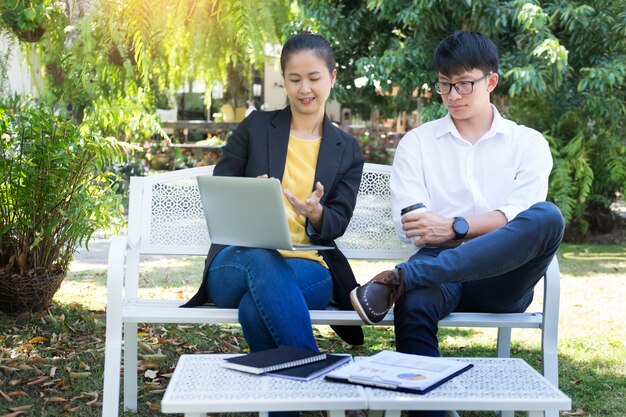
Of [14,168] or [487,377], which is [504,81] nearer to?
[14,168]

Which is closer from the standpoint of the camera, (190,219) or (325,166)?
(325,166)

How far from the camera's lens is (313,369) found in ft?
7.53

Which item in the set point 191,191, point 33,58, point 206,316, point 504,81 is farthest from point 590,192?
point 206,316

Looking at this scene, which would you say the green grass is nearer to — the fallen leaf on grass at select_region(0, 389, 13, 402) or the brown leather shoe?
the fallen leaf on grass at select_region(0, 389, 13, 402)

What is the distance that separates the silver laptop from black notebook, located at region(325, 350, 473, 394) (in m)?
0.70

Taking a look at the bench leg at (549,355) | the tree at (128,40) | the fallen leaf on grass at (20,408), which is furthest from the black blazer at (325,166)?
the fallen leaf on grass at (20,408)

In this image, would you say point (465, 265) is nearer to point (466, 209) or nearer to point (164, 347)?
point (466, 209)

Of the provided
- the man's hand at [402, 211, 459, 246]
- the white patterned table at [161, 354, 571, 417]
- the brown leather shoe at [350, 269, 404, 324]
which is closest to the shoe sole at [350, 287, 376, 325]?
the brown leather shoe at [350, 269, 404, 324]

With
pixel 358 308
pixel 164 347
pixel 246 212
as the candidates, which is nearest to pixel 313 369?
pixel 358 308

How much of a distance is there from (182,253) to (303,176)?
660 millimetres

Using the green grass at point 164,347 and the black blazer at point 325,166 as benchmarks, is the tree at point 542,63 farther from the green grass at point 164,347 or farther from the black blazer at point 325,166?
the black blazer at point 325,166

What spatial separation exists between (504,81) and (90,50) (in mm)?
4589

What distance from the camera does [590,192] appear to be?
8.96m

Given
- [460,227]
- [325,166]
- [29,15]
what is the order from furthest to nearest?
[29,15] < [325,166] < [460,227]
